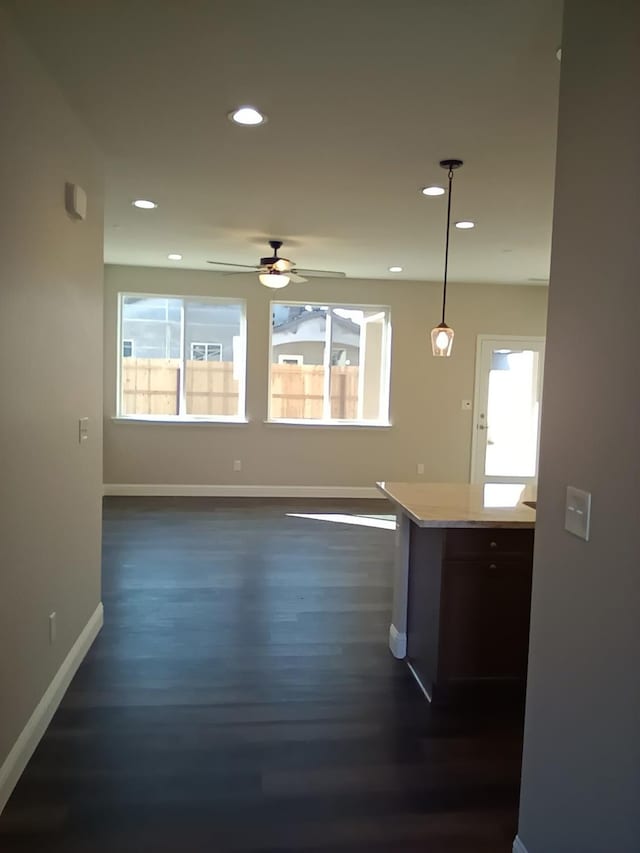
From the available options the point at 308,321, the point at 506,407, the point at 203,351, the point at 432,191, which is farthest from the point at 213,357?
the point at 432,191

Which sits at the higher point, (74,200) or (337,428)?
(74,200)

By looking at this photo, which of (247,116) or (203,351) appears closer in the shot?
(247,116)

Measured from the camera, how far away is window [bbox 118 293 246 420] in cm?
715

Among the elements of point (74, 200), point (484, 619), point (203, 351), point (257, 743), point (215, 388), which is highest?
point (74, 200)

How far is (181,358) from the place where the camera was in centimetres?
721

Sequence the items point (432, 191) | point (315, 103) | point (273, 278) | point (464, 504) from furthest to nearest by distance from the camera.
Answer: point (273, 278) → point (432, 191) → point (464, 504) → point (315, 103)

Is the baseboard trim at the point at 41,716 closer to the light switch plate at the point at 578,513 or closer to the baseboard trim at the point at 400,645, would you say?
the baseboard trim at the point at 400,645

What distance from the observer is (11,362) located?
79.0 inches

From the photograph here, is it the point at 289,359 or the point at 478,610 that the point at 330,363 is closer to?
the point at 289,359

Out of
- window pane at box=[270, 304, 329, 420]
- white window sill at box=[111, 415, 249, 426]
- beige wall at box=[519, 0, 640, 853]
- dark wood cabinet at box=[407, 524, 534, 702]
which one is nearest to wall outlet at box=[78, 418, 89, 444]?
dark wood cabinet at box=[407, 524, 534, 702]

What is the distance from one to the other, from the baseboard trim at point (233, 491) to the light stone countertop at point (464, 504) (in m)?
3.95

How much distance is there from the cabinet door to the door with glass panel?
16.3 ft

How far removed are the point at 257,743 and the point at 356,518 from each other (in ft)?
13.2

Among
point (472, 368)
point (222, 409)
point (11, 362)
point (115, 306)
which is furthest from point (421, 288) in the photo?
point (11, 362)
